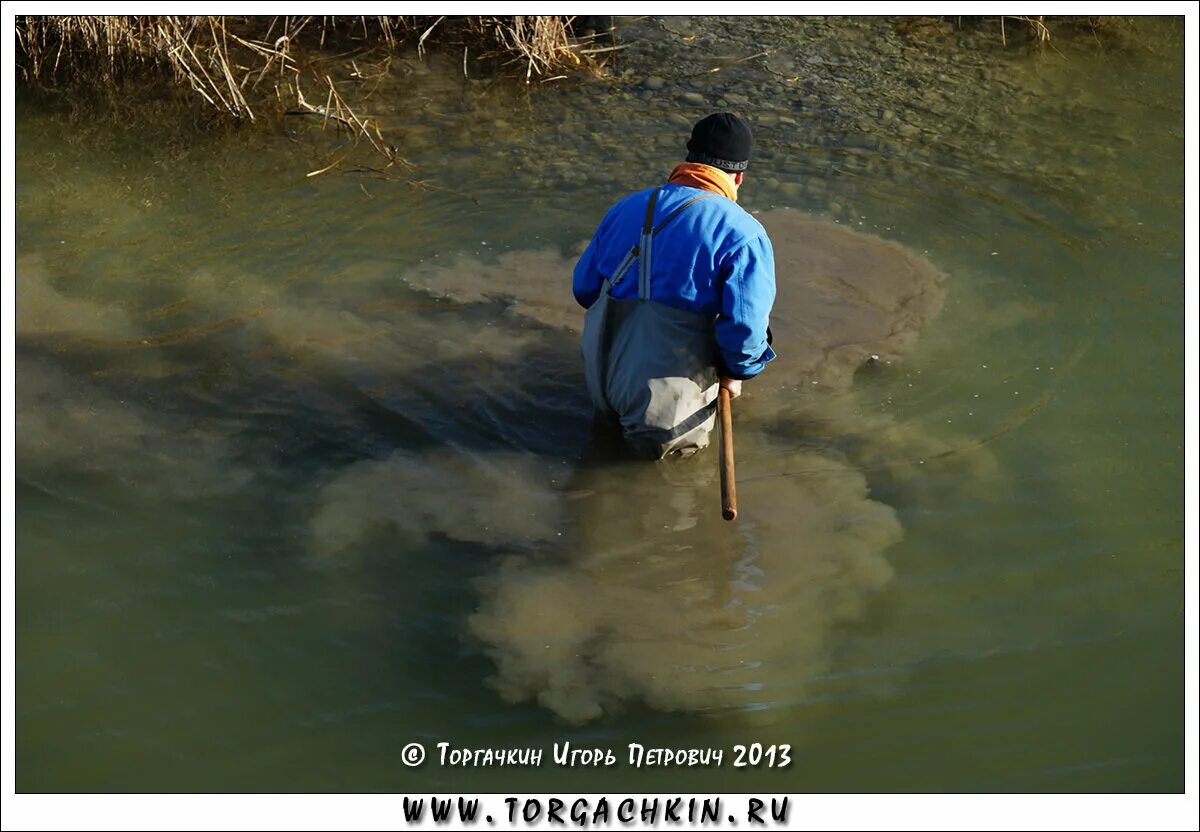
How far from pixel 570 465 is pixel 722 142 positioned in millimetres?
1277

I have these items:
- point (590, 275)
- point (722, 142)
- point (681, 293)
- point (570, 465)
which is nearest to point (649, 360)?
point (681, 293)

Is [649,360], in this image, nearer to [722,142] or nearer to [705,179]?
[705,179]

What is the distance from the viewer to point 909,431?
4645mm

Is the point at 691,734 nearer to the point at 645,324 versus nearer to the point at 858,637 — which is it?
the point at 858,637

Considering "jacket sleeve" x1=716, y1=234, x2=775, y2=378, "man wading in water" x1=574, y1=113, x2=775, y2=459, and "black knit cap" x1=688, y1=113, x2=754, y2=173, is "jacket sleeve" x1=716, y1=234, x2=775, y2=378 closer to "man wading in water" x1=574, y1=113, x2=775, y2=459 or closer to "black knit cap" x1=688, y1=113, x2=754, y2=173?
"man wading in water" x1=574, y1=113, x2=775, y2=459

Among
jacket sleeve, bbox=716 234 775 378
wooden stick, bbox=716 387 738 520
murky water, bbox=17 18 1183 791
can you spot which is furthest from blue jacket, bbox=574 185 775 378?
murky water, bbox=17 18 1183 791

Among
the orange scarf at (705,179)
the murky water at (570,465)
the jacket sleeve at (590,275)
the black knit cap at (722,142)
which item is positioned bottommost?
the murky water at (570,465)

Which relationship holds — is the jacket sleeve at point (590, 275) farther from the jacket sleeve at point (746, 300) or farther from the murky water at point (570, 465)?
the murky water at point (570, 465)

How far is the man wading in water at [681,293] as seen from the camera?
3920 mm

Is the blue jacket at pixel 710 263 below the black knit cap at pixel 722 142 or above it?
below

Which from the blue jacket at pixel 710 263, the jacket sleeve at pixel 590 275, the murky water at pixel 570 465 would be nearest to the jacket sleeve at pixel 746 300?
the blue jacket at pixel 710 263

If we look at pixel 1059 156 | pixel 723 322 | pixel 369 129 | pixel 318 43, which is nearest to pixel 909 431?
pixel 723 322

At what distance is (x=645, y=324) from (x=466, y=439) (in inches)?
35.5

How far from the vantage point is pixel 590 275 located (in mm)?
4227
